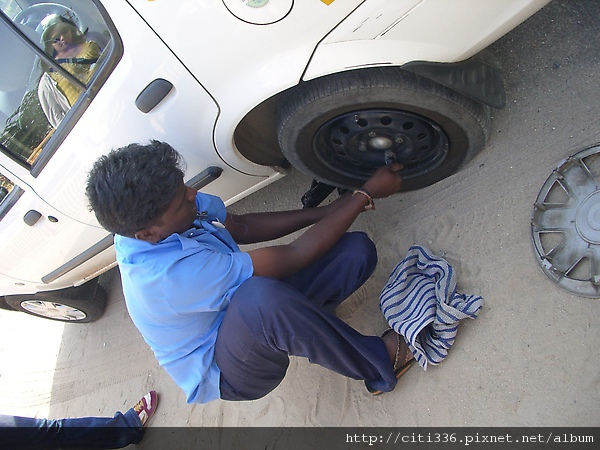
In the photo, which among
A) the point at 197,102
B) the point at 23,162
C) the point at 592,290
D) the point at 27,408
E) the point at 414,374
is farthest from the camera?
the point at 27,408

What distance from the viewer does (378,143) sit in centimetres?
233

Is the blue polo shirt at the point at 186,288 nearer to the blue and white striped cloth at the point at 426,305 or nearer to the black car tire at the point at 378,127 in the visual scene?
the black car tire at the point at 378,127

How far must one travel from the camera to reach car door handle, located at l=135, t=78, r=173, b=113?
207 cm

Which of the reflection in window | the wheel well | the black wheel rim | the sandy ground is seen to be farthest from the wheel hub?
the reflection in window

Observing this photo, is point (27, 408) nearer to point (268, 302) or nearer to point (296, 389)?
point (296, 389)

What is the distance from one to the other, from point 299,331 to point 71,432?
5.79ft

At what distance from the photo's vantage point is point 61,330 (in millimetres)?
4402

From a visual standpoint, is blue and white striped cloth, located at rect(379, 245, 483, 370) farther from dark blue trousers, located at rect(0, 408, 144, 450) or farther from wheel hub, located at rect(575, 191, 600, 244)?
dark blue trousers, located at rect(0, 408, 144, 450)

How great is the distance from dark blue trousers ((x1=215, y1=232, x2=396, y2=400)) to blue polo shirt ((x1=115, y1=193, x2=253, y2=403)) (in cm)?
6

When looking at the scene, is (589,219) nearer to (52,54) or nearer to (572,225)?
(572,225)

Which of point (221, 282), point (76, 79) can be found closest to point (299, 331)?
point (221, 282)

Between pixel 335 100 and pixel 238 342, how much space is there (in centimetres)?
97

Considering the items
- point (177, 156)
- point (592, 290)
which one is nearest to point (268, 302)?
point (177, 156)

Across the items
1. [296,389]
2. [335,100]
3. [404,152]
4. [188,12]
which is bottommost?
[296,389]
